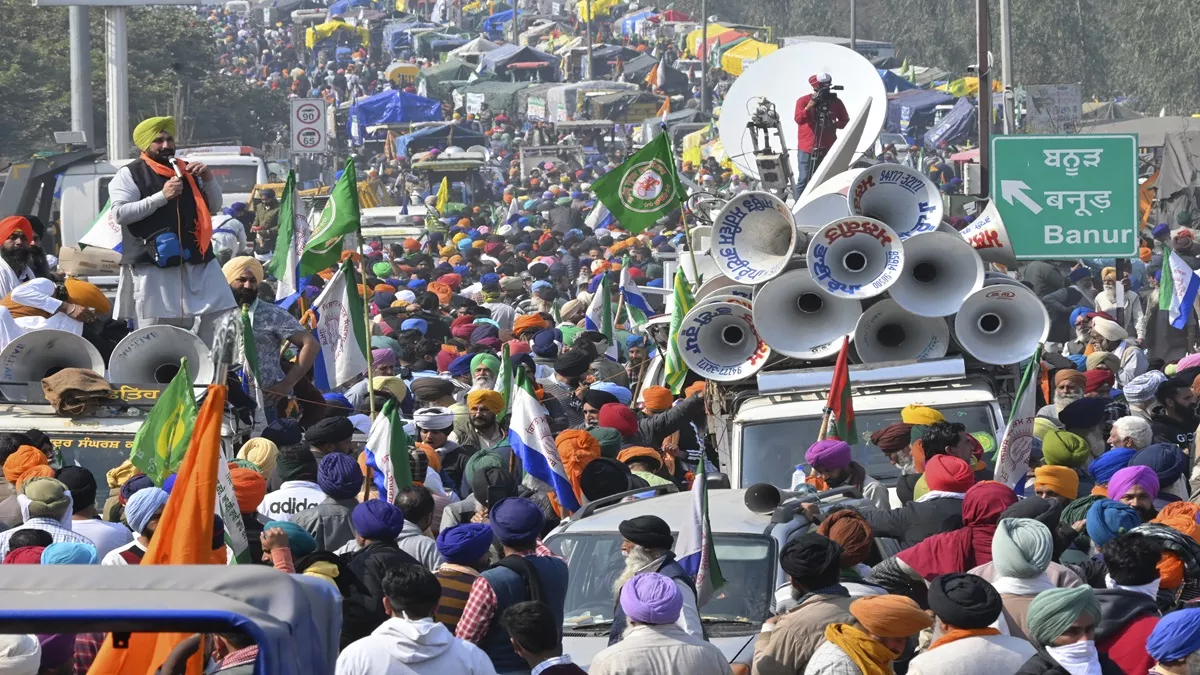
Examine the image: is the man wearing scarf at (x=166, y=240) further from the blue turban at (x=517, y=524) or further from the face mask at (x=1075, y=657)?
the face mask at (x=1075, y=657)

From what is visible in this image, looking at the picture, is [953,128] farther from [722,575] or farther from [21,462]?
[722,575]

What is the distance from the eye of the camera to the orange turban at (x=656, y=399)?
41.9ft

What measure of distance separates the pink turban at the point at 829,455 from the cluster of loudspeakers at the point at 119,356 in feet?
10.9

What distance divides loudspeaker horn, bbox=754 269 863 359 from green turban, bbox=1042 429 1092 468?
244 cm

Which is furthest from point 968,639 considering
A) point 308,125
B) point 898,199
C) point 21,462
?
point 308,125

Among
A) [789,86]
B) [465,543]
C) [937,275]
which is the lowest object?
[465,543]

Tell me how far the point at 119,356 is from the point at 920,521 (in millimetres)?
4543

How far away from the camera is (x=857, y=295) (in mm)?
12172

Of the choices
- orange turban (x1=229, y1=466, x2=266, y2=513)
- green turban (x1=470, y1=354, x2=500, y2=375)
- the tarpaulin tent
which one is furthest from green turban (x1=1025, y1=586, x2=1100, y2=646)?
the tarpaulin tent

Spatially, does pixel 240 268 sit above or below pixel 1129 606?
above

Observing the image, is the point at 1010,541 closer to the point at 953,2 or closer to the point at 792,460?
the point at 792,460

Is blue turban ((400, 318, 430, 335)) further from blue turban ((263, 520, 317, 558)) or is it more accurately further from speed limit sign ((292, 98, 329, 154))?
speed limit sign ((292, 98, 329, 154))

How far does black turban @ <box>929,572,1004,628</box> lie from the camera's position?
621 cm

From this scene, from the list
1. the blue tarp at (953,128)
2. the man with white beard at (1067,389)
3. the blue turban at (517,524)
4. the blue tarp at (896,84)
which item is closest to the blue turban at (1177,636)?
the blue turban at (517,524)
